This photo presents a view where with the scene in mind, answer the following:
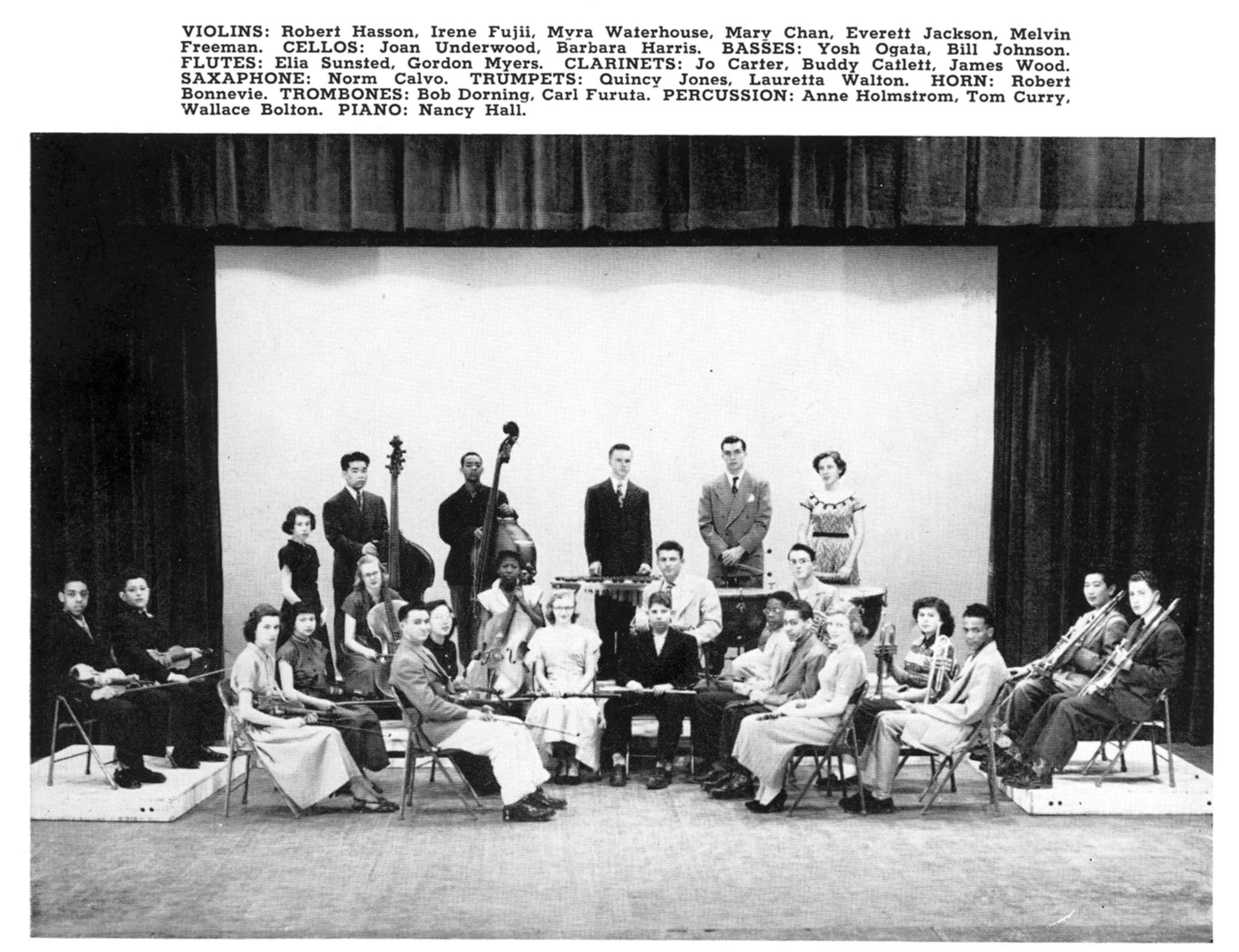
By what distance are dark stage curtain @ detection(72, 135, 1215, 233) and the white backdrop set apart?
75 centimetres

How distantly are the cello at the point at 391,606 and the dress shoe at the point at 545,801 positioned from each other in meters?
1.03

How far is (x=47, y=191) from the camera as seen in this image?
7.30 m

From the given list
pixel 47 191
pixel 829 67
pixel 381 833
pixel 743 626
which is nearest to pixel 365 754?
pixel 381 833

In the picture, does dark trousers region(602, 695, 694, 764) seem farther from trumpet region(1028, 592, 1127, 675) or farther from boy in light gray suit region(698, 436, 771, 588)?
trumpet region(1028, 592, 1127, 675)

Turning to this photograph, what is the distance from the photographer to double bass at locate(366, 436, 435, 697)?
797cm

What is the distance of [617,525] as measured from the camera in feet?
28.2

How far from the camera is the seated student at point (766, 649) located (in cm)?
771

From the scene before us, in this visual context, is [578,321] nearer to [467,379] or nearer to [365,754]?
[467,379]

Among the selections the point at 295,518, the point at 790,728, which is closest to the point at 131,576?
the point at 295,518

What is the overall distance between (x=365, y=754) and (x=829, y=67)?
13.2 ft

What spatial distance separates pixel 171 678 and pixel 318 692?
0.81 m

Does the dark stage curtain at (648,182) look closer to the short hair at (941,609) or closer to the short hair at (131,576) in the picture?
the short hair at (131,576)

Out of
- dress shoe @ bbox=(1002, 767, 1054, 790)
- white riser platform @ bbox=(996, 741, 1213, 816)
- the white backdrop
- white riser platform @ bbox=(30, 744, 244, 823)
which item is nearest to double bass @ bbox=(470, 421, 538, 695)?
Answer: the white backdrop

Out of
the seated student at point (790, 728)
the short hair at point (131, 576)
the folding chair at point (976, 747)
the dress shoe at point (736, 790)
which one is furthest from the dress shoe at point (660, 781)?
the short hair at point (131, 576)
